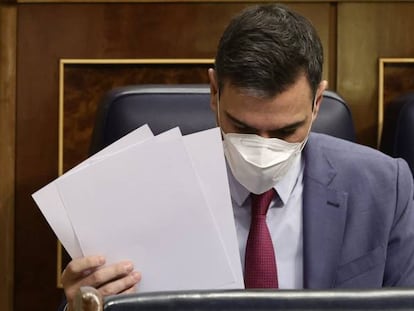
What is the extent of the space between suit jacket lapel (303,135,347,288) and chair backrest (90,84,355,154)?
4.6 inches

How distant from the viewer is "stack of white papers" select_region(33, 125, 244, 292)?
823 mm

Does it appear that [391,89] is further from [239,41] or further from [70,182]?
[70,182]

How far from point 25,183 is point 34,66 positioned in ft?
0.73

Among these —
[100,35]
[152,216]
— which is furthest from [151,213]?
[100,35]

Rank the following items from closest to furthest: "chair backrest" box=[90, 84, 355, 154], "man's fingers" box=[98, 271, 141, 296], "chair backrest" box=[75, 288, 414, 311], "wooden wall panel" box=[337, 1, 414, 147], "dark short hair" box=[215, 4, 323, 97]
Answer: "chair backrest" box=[75, 288, 414, 311] < "man's fingers" box=[98, 271, 141, 296] < "dark short hair" box=[215, 4, 323, 97] < "chair backrest" box=[90, 84, 355, 154] < "wooden wall panel" box=[337, 1, 414, 147]

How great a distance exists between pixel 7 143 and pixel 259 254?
2.21 feet

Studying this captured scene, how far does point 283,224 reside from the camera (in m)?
1.08

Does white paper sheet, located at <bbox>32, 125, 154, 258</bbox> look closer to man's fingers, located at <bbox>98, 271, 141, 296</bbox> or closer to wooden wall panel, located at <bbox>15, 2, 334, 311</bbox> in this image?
man's fingers, located at <bbox>98, 271, 141, 296</bbox>

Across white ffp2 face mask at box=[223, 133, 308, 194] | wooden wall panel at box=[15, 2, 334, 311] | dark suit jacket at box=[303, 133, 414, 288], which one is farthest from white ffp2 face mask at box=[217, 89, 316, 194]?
wooden wall panel at box=[15, 2, 334, 311]

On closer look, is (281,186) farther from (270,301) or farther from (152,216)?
(270,301)

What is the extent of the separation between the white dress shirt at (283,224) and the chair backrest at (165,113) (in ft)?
0.52

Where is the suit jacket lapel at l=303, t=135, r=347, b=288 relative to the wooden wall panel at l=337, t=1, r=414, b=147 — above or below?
below

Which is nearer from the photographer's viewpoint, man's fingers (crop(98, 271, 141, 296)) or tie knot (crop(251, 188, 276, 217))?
man's fingers (crop(98, 271, 141, 296))

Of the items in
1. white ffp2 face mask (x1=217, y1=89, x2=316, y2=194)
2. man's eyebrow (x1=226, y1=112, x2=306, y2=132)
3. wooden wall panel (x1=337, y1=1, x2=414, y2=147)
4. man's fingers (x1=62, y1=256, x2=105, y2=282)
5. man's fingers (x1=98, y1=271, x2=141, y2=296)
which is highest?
wooden wall panel (x1=337, y1=1, x2=414, y2=147)
